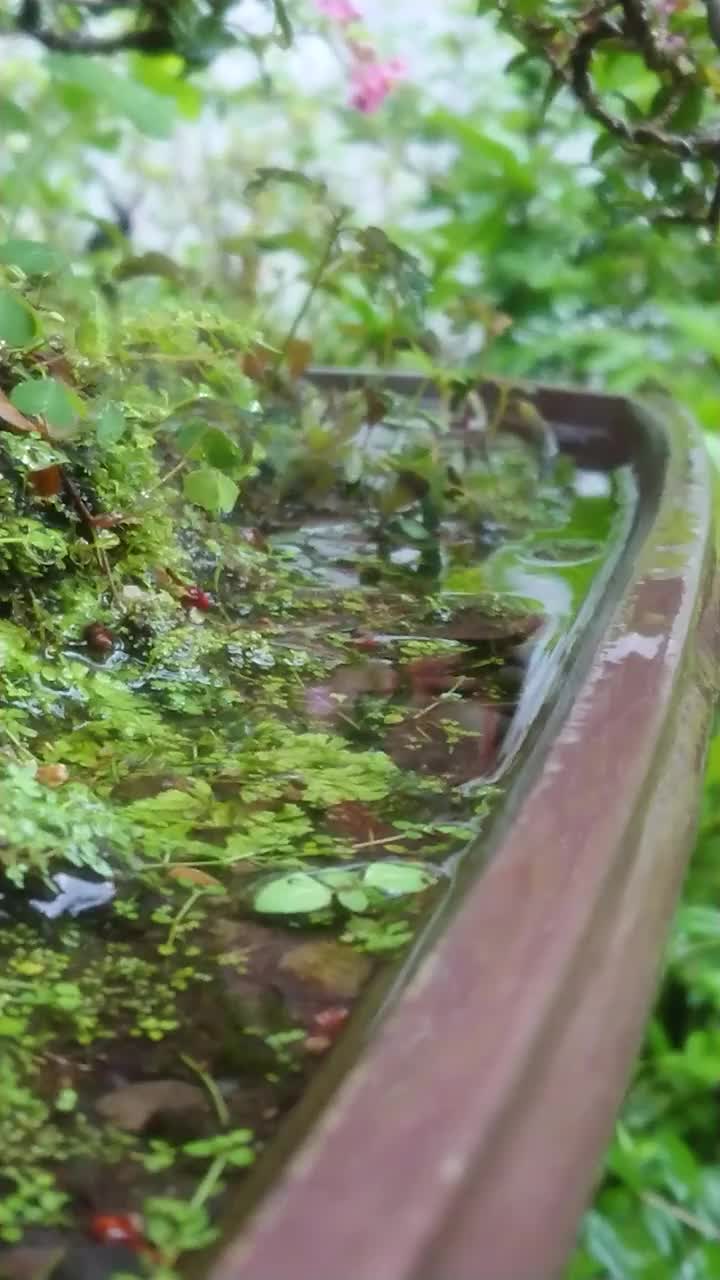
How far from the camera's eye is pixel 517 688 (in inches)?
27.5

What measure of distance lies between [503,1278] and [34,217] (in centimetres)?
242

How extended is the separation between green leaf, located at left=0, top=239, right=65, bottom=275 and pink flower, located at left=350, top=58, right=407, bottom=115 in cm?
117

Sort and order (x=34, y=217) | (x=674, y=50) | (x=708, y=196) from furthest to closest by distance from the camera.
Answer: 1. (x=34, y=217)
2. (x=708, y=196)
3. (x=674, y=50)

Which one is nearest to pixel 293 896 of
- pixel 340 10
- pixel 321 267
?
pixel 321 267

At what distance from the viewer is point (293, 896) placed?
1.56 feet

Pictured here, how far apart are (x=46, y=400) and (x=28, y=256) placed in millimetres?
96

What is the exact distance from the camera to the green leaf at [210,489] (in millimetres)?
749

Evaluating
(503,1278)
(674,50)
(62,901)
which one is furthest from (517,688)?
(674,50)

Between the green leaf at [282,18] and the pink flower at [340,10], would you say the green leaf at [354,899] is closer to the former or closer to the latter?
the green leaf at [282,18]

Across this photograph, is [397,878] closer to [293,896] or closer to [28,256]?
[293,896]

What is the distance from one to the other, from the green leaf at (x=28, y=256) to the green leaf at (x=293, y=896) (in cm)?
40

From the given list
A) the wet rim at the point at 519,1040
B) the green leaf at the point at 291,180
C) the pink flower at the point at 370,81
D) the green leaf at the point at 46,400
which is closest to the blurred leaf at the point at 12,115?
the green leaf at the point at 291,180

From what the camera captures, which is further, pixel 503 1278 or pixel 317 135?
pixel 317 135

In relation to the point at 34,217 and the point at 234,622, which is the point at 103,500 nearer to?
the point at 234,622
